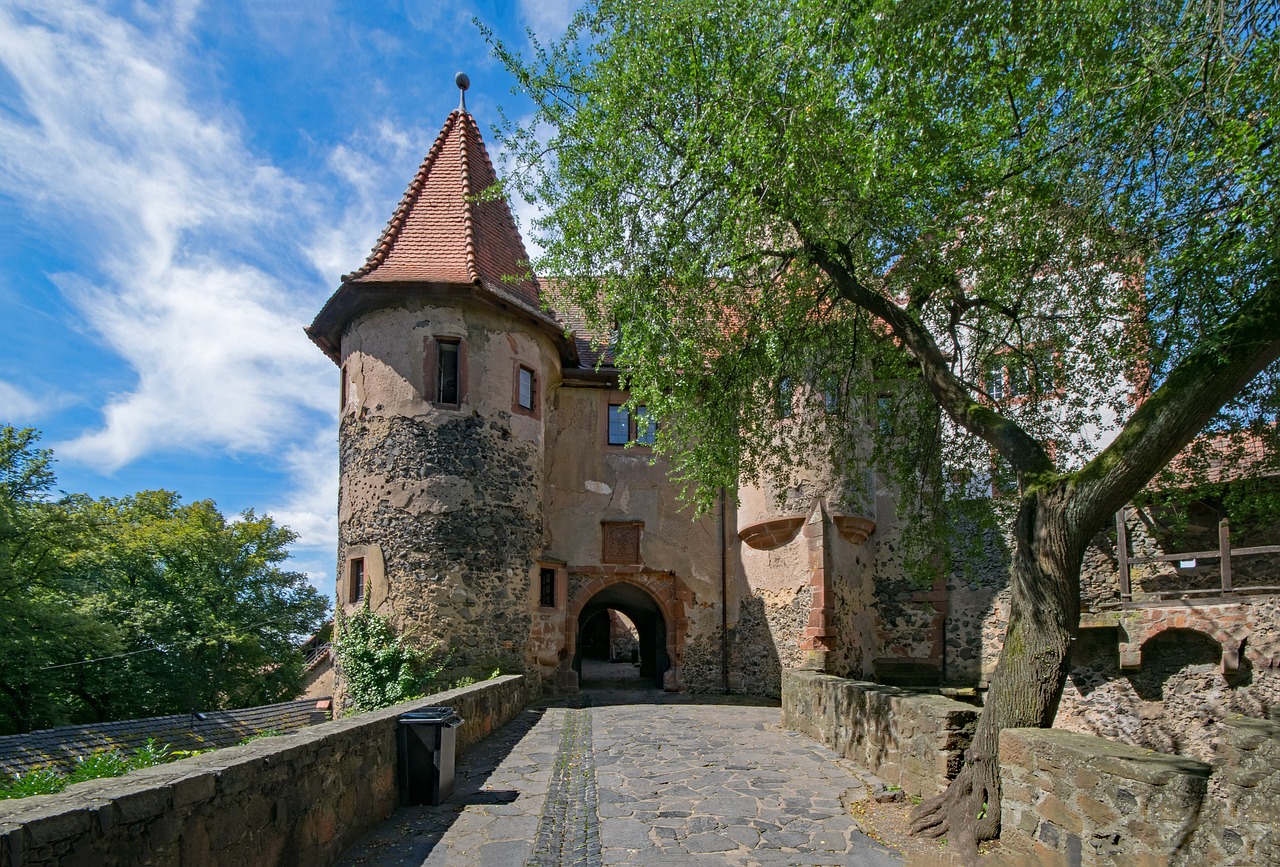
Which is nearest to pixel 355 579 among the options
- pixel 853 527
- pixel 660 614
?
pixel 660 614

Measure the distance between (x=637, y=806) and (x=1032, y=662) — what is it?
323 cm

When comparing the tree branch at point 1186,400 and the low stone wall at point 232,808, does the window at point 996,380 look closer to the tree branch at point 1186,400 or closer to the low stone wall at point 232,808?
the tree branch at point 1186,400

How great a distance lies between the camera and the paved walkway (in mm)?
5324

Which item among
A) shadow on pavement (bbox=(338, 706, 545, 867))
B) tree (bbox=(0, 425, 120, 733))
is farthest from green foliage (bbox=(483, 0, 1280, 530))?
tree (bbox=(0, 425, 120, 733))

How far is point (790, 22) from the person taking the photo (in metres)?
7.27

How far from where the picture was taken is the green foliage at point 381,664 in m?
14.0

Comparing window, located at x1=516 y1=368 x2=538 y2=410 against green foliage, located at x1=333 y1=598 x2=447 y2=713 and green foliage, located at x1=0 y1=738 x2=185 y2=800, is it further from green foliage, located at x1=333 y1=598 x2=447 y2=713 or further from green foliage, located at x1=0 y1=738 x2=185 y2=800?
green foliage, located at x1=0 y1=738 x2=185 y2=800

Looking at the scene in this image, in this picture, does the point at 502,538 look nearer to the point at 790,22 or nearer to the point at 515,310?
the point at 515,310

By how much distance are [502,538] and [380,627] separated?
2.61 m

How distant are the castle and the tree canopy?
8.28 metres

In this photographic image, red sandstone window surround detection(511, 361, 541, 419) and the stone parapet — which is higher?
red sandstone window surround detection(511, 361, 541, 419)

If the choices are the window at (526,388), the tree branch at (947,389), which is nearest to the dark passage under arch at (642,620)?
the window at (526,388)

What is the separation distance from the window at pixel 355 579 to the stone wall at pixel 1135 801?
12277mm

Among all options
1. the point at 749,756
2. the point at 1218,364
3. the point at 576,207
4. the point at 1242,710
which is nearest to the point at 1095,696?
the point at 1242,710
